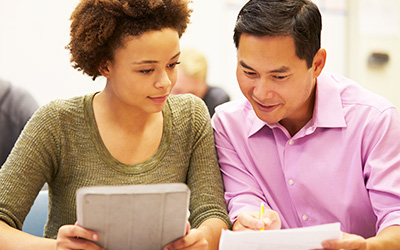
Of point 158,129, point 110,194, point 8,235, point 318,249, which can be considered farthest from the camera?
point 158,129

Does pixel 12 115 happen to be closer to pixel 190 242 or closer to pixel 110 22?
pixel 110 22

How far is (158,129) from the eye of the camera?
169 cm

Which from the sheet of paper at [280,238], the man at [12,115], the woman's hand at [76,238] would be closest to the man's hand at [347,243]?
the sheet of paper at [280,238]

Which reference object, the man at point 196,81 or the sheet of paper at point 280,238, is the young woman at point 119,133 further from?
the man at point 196,81

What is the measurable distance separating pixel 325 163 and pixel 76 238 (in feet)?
2.68

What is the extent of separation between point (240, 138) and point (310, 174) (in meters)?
0.27

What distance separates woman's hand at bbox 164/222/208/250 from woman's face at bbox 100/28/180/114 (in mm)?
413

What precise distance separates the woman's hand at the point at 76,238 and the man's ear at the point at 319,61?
2.85ft

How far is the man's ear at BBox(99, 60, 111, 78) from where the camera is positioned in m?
1.54

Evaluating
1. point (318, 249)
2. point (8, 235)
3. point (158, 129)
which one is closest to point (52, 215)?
point (8, 235)

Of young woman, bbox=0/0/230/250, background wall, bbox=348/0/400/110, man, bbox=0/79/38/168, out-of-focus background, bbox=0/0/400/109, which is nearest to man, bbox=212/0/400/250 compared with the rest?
young woman, bbox=0/0/230/250

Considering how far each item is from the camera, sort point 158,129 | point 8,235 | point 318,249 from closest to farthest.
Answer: point 318,249 < point 8,235 < point 158,129

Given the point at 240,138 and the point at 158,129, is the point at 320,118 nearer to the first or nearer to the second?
the point at 240,138

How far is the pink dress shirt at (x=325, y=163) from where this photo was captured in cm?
155
